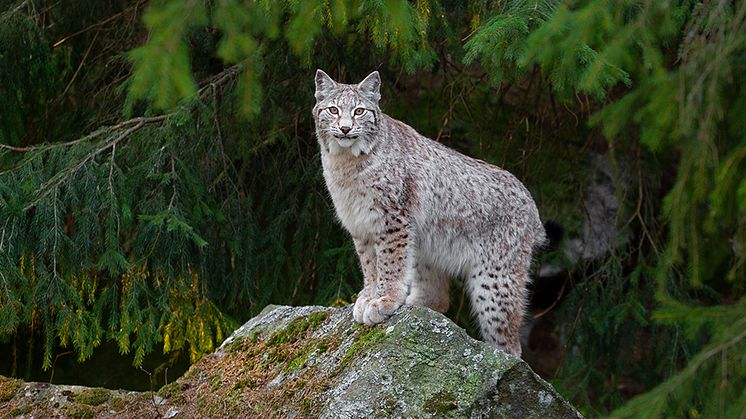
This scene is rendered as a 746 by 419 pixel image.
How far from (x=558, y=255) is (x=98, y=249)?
340cm

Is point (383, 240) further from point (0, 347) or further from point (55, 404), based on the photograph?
point (0, 347)

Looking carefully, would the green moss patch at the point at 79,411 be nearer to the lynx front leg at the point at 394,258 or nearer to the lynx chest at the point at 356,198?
the lynx front leg at the point at 394,258

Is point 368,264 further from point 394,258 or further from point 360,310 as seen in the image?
point 360,310

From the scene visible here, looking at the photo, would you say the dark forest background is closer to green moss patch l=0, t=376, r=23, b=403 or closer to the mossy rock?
green moss patch l=0, t=376, r=23, b=403

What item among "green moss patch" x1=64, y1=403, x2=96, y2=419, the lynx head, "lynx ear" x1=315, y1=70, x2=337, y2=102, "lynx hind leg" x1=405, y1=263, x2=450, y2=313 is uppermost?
"lynx ear" x1=315, y1=70, x2=337, y2=102

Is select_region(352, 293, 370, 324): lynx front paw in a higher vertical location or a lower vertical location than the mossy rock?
higher

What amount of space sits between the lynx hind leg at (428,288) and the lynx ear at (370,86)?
95 cm

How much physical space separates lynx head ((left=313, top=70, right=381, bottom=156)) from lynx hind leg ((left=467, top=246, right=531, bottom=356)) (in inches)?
34.5

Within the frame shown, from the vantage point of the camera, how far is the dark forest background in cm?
583

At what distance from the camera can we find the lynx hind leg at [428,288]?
217 inches

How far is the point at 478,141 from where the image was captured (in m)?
7.69

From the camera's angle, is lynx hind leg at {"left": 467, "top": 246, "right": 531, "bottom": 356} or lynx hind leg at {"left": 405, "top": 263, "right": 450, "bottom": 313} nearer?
lynx hind leg at {"left": 467, "top": 246, "right": 531, "bottom": 356}

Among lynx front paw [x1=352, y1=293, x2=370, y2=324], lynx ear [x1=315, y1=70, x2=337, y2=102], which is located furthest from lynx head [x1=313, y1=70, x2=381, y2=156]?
lynx front paw [x1=352, y1=293, x2=370, y2=324]

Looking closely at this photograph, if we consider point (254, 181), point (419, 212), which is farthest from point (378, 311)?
point (254, 181)
